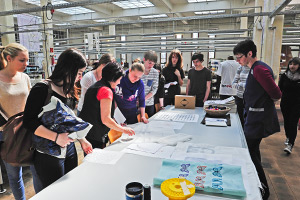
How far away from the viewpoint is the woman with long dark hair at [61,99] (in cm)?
115

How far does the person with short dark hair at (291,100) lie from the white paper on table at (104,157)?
9.96 feet

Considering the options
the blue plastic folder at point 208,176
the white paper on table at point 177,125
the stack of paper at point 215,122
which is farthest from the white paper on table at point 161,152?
the stack of paper at point 215,122

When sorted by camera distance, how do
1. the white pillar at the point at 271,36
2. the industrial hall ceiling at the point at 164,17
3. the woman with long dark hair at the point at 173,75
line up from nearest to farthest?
the woman with long dark hair at the point at 173,75 < the white pillar at the point at 271,36 < the industrial hall ceiling at the point at 164,17

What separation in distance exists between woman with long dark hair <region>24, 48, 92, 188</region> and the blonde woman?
60cm

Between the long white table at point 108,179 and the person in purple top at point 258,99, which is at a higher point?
the person in purple top at point 258,99

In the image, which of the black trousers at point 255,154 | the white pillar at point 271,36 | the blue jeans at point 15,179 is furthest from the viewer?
the white pillar at point 271,36

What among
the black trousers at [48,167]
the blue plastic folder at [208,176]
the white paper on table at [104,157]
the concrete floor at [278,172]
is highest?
the blue plastic folder at [208,176]

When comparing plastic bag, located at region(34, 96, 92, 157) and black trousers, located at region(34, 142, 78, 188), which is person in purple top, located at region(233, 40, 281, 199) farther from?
black trousers, located at region(34, 142, 78, 188)

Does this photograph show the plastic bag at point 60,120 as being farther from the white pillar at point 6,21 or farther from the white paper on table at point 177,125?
the white pillar at point 6,21

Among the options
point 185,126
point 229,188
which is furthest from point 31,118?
point 185,126

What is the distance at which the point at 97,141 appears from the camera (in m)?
1.81

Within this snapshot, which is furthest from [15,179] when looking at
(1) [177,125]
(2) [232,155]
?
(2) [232,155]

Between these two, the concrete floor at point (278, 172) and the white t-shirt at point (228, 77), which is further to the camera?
the white t-shirt at point (228, 77)

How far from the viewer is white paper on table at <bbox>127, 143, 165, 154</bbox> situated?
55.5 inches
